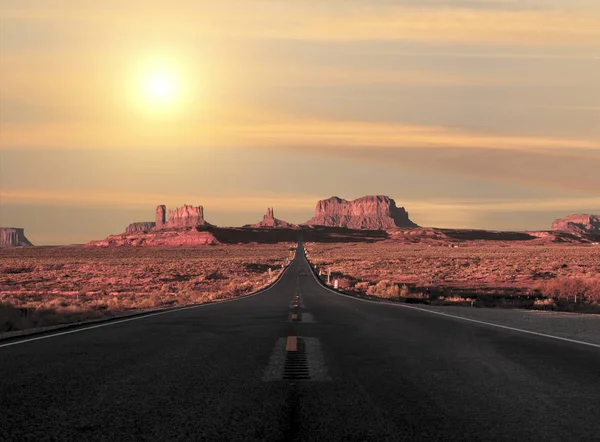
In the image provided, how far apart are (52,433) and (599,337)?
33.5 feet

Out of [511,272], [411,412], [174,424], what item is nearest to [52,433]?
[174,424]

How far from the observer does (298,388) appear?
20.1 feet

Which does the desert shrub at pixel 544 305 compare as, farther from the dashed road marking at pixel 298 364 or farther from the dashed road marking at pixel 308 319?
the dashed road marking at pixel 298 364

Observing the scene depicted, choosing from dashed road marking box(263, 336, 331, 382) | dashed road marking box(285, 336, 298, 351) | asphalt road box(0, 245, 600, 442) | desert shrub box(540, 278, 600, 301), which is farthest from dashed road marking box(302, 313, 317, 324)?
desert shrub box(540, 278, 600, 301)

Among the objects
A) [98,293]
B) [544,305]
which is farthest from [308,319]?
[98,293]

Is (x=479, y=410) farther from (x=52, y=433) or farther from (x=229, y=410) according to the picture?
(x=52, y=433)

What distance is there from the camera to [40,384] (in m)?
6.25

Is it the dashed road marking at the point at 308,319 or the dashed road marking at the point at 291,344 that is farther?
the dashed road marking at the point at 308,319

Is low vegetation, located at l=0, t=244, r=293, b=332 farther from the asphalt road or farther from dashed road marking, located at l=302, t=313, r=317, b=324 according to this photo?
the asphalt road

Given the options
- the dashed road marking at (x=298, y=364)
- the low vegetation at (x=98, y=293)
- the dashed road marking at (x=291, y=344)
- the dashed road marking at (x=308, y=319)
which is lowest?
the low vegetation at (x=98, y=293)

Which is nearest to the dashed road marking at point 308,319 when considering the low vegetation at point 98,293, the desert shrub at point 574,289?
the low vegetation at point 98,293

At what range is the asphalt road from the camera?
4605 mm

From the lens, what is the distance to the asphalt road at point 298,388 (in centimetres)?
461

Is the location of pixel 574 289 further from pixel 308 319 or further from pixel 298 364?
pixel 298 364
